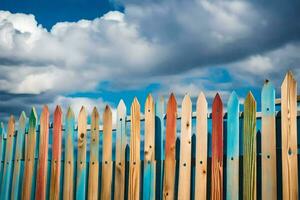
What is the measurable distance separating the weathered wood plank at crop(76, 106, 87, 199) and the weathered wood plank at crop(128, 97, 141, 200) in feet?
3.11

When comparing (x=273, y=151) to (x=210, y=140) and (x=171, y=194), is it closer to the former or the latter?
(x=210, y=140)

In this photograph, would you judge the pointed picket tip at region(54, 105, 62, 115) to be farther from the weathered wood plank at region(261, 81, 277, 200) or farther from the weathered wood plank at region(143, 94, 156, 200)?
the weathered wood plank at region(261, 81, 277, 200)

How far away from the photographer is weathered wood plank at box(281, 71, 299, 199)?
4.54 m

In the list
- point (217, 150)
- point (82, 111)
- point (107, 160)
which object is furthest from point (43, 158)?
point (217, 150)

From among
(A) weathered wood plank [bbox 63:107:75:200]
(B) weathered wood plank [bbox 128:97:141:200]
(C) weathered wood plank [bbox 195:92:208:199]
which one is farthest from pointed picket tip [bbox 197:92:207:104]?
(A) weathered wood plank [bbox 63:107:75:200]

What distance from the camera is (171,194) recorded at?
17.7ft

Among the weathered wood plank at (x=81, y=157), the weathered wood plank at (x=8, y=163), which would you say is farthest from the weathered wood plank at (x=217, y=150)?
the weathered wood plank at (x=8, y=163)

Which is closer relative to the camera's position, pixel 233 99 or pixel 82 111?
pixel 233 99

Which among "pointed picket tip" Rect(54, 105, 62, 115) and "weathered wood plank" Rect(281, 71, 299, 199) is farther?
"pointed picket tip" Rect(54, 105, 62, 115)

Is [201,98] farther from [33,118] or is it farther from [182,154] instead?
[33,118]

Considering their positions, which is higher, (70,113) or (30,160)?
(70,113)

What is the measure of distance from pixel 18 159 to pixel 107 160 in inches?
95.1

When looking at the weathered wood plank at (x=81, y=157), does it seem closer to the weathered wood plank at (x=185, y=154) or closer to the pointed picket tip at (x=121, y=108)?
the pointed picket tip at (x=121, y=108)

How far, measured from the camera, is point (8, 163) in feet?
26.8
